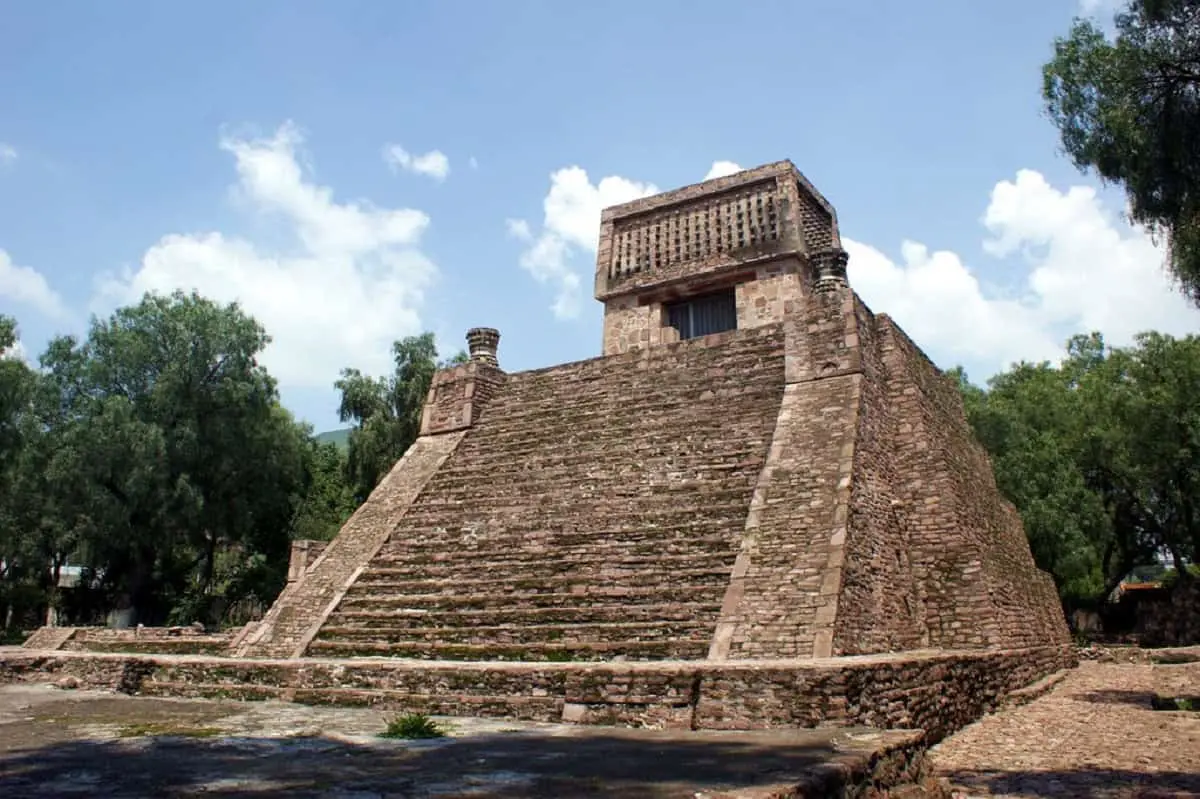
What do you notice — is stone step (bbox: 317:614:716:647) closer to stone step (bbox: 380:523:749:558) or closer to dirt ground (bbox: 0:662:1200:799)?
stone step (bbox: 380:523:749:558)

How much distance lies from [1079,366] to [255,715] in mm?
31631

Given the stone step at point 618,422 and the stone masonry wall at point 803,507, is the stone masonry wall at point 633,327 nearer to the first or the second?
the stone step at point 618,422

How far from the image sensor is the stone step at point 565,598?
30.6 ft

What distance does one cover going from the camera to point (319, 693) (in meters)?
8.01

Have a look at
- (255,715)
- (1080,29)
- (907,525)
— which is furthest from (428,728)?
(1080,29)

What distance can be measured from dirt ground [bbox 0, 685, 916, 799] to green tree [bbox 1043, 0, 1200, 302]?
6.56m

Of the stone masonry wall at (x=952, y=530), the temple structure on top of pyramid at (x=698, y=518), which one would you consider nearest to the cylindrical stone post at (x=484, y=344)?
the temple structure on top of pyramid at (x=698, y=518)

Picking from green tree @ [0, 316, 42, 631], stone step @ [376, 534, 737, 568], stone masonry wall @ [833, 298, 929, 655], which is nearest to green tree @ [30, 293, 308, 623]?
green tree @ [0, 316, 42, 631]

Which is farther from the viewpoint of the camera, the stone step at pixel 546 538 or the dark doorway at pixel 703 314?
the dark doorway at pixel 703 314

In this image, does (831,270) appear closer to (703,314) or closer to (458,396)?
(703,314)

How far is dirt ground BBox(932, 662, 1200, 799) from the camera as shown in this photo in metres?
5.62

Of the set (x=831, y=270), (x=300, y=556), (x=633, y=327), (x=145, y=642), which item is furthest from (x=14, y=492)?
(x=831, y=270)

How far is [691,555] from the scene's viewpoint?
9969 millimetres

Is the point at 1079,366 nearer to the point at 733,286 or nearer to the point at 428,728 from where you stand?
the point at 733,286
